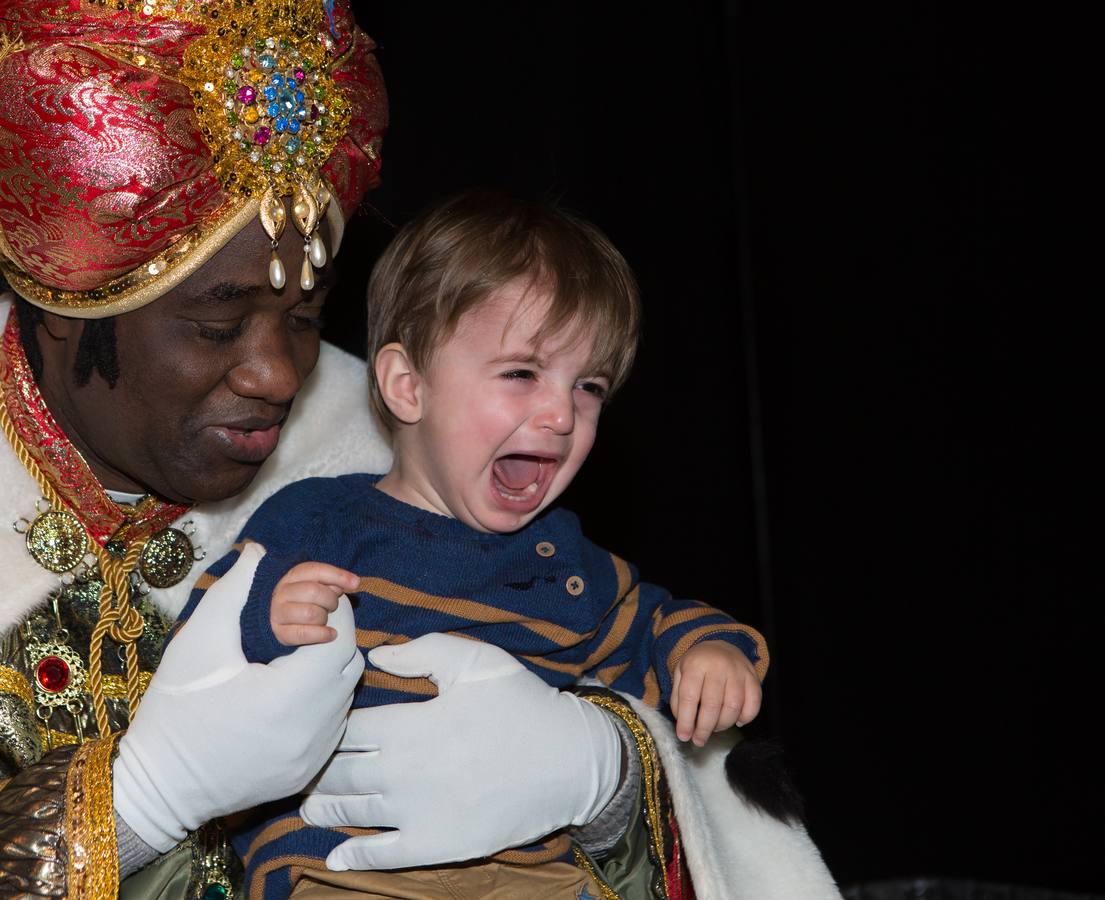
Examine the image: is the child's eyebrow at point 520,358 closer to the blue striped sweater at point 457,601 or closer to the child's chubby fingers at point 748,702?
the blue striped sweater at point 457,601

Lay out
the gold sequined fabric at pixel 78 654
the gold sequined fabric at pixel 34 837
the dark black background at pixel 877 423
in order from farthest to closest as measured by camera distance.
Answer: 1. the dark black background at pixel 877 423
2. the gold sequined fabric at pixel 78 654
3. the gold sequined fabric at pixel 34 837

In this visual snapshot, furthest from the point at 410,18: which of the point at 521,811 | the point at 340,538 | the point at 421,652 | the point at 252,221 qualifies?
the point at 521,811

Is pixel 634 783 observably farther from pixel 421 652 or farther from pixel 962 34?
pixel 962 34

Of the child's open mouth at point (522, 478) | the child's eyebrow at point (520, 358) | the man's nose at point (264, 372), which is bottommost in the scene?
the child's open mouth at point (522, 478)

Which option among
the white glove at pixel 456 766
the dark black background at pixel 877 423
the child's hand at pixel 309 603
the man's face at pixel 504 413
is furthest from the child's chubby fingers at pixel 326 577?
the dark black background at pixel 877 423

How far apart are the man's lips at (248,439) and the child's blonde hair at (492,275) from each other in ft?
0.54

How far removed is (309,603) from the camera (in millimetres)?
1003

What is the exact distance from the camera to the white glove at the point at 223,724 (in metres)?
1.00

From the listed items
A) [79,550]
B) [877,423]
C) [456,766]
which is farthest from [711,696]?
Answer: [877,423]

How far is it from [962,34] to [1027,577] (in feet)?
3.07

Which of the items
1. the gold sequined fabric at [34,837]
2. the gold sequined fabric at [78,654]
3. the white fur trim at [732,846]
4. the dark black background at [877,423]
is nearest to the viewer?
the gold sequined fabric at [34,837]

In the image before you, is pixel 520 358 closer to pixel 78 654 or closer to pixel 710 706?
pixel 710 706

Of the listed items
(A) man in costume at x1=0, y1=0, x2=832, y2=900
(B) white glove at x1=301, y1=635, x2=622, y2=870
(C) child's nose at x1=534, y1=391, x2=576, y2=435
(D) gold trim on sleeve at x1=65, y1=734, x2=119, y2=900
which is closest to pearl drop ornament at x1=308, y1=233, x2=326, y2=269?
(A) man in costume at x1=0, y1=0, x2=832, y2=900

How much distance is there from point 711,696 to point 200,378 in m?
0.52
